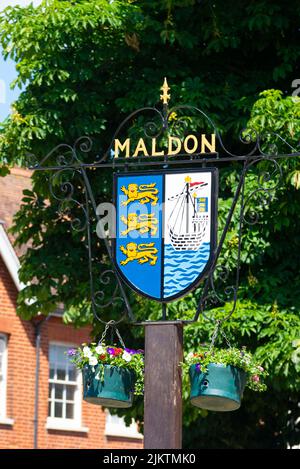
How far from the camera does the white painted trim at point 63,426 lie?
30344 millimetres

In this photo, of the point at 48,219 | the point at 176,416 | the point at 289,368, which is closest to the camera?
the point at 176,416

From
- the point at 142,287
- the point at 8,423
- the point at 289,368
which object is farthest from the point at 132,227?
the point at 8,423

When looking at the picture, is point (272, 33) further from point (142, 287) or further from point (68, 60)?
point (142, 287)

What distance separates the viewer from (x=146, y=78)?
19047 millimetres

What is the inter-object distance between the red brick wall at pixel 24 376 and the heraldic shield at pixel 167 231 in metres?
19.3

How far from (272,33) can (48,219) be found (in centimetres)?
435

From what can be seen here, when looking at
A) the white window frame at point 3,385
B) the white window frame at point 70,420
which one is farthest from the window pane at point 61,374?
the white window frame at point 3,385

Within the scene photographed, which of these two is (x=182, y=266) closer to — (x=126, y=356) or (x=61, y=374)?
(x=126, y=356)

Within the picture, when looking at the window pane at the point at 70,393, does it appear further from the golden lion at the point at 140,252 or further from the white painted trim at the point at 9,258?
the golden lion at the point at 140,252

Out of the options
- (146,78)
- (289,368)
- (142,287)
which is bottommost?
(142,287)

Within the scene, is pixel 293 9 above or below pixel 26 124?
above

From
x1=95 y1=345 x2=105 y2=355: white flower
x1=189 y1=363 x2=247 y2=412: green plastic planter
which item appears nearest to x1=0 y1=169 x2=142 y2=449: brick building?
x1=95 y1=345 x2=105 y2=355: white flower

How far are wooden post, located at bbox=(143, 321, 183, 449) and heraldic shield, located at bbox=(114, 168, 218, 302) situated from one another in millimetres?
513

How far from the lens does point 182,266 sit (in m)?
10.3
